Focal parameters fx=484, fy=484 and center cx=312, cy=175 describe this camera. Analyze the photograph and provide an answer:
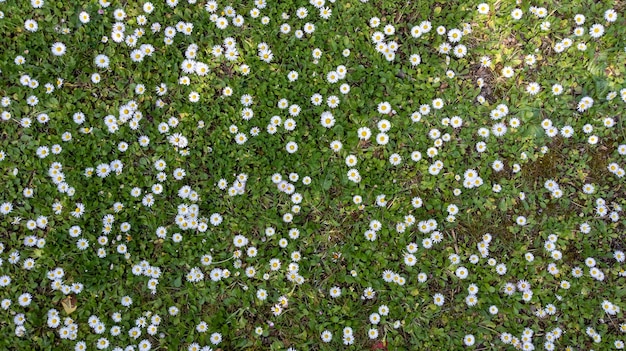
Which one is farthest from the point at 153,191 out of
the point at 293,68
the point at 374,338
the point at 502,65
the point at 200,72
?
the point at 502,65

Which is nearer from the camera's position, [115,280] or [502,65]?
[115,280]

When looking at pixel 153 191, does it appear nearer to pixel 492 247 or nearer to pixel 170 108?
pixel 170 108

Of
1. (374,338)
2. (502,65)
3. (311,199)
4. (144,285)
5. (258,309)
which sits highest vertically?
(502,65)

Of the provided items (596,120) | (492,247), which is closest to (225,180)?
(492,247)

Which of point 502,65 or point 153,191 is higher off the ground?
point 502,65

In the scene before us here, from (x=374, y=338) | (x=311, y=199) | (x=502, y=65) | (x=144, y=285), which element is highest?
(x=502, y=65)

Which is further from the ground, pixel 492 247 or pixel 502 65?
pixel 502 65

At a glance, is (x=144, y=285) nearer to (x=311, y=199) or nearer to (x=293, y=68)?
(x=311, y=199)

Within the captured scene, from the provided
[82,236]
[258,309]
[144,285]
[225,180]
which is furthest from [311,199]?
[82,236]

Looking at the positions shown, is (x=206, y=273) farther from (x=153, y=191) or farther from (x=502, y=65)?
(x=502, y=65)
